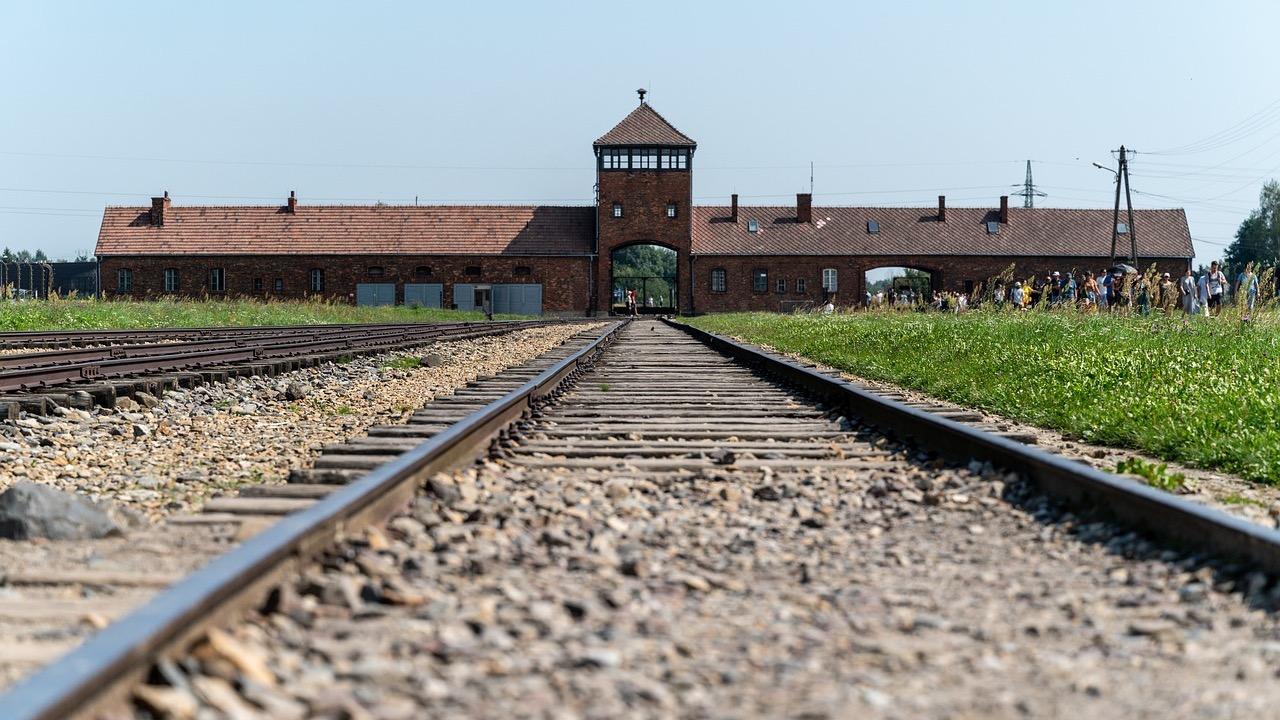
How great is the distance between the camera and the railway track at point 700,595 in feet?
7.63

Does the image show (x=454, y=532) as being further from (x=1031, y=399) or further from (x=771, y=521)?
(x=1031, y=399)

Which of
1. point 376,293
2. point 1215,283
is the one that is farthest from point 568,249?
point 1215,283

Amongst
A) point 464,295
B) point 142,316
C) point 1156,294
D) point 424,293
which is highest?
point 424,293

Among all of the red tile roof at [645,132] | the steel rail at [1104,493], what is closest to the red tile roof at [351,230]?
the red tile roof at [645,132]

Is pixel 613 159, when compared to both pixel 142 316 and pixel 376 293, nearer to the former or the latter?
pixel 376 293

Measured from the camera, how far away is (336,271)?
2469 inches

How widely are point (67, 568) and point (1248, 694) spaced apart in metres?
2.87

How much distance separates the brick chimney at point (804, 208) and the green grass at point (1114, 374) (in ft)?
163

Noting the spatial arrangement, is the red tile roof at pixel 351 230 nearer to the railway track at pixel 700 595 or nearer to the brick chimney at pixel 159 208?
the brick chimney at pixel 159 208

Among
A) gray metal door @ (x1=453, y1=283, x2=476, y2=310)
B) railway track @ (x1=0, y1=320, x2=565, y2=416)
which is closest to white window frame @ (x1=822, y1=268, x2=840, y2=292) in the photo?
gray metal door @ (x1=453, y1=283, x2=476, y2=310)

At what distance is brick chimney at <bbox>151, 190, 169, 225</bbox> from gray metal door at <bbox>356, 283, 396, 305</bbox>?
11.7 m

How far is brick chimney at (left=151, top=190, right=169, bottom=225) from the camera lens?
64.7 m

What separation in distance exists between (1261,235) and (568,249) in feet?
238

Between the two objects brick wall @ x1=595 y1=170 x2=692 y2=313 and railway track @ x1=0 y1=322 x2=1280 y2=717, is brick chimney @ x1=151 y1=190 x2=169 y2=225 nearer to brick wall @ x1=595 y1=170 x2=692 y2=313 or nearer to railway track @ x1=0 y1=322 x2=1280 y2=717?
brick wall @ x1=595 y1=170 x2=692 y2=313
